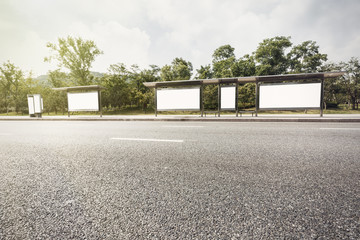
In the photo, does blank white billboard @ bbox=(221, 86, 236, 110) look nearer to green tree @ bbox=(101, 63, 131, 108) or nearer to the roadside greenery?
the roadside greenery

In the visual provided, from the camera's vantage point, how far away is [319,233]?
45.8 inches

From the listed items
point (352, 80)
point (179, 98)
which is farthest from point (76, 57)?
point (352, 80)

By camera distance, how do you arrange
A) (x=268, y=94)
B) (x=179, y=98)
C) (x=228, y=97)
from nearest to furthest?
(x=268, y=94)
(x=228, y=97)
(x=179, y=98)

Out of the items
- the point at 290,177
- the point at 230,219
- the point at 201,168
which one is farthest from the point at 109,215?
the point at 290,177

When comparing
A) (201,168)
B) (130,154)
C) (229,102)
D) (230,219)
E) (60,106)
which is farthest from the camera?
(60,106)

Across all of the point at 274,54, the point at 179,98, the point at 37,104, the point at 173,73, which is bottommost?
the point at 37,104

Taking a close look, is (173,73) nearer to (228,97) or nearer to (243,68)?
(243,68)

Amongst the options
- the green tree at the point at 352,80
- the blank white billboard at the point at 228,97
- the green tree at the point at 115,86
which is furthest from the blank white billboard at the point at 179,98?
the green tree at the point at 352,80

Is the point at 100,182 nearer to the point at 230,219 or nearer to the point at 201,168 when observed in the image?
the point at 201,168

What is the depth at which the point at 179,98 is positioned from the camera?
42.3ft

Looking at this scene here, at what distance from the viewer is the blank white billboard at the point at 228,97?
1205cm

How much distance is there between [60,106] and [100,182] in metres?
33.0

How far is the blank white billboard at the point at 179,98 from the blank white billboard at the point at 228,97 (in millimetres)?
1818

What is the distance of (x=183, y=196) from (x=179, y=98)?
451 inches
